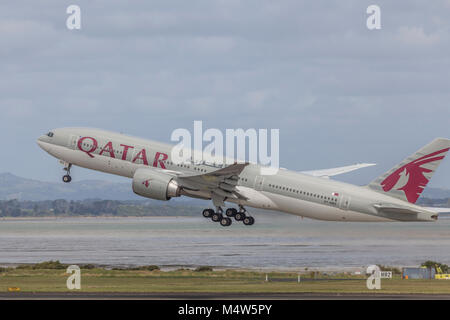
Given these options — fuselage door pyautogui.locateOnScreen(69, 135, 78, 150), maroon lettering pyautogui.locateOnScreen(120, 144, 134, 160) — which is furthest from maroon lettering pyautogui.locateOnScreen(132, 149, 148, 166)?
fuselage door pyautogui.locateOnScreen(69, 135, 78, 150)

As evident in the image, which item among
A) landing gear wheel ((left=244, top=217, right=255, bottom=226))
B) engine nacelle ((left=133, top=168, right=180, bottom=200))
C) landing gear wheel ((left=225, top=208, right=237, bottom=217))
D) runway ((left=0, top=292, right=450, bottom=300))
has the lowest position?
runway ((left=0, top=292, right=450, bottom=300))

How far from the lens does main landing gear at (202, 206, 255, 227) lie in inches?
2803

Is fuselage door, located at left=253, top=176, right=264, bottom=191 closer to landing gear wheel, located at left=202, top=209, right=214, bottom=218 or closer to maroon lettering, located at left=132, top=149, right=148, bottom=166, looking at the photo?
landing gear wheel, located at left=202, top=209, right=214, bottom=218

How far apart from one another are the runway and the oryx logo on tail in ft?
30.3

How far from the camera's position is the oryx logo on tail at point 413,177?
6800cm

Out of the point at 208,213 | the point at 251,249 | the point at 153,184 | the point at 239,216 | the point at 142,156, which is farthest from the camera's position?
the point at 251,249

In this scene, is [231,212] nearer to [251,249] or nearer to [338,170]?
[338,170]

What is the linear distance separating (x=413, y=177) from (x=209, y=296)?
64.7 feet

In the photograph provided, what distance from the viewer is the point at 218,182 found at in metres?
68.6

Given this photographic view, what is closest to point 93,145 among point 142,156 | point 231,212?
point 142,156

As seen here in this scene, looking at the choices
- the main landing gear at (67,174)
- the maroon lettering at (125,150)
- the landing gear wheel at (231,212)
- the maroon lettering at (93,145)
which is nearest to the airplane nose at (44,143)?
the main landing gear at (67,174)

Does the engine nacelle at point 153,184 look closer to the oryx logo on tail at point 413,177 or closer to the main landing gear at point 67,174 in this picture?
the main landing gear at point 67,174

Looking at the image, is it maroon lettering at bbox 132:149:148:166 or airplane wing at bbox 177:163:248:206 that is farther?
maroon lettering at bbox 132:149:148:166

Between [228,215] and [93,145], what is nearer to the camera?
[93,145]
